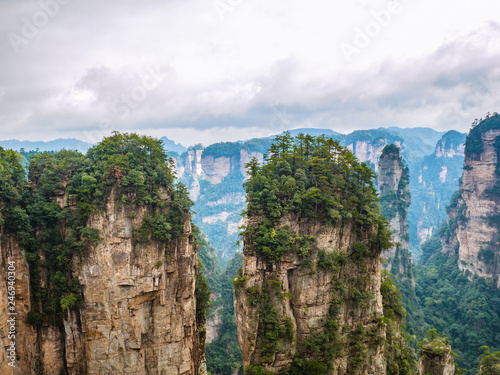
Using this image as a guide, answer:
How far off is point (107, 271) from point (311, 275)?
14141 millimetres

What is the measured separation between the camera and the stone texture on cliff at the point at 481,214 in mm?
51594

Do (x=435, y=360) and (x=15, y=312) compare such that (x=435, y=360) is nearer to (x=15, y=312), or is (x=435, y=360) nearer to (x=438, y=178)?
(x=15, y=312)

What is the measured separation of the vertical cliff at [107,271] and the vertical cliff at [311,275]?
5419 mm

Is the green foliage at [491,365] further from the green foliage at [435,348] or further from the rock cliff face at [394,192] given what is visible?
the rock cliff face at [394,192]

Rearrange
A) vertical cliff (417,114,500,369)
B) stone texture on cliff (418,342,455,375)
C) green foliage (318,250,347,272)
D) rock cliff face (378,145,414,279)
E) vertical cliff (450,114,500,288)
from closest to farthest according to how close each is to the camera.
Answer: green foliage (318,250,347,272), stone texture on cliff (418,342,455,375), vertical cliff (417,114,500,369), vertical cliff (450,114,500,288), rock cliff face (378,145,414,279)

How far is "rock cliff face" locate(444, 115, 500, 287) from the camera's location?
51.6 metres

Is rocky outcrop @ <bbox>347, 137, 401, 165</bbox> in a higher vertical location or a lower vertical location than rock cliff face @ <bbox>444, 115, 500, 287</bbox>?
higher

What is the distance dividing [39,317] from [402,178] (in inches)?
2657

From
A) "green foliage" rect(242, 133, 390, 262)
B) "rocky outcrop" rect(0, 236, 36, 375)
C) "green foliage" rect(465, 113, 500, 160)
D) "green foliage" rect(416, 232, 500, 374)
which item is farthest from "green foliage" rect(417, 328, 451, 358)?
"green foliage" rect(465, 113, 500, 160)

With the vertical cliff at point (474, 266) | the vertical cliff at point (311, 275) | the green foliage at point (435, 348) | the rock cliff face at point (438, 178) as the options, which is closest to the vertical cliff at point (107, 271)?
the vertical cliff at point (311, 275)

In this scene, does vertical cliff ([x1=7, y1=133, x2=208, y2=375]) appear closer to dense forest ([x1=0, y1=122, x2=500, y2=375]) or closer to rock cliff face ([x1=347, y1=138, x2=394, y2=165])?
dense forest ([x1=0, y1=122, x2=500, y2=375])

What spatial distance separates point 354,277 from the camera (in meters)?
22.8

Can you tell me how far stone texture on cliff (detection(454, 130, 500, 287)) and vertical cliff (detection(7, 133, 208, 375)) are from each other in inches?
2126

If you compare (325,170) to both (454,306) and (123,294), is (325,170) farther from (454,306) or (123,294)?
(454,306)
